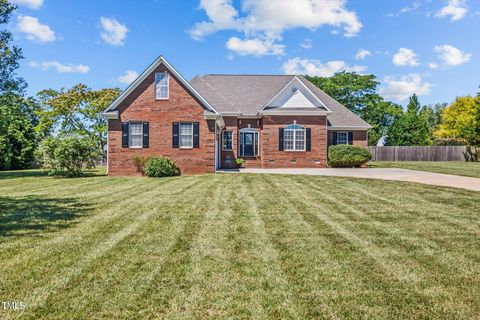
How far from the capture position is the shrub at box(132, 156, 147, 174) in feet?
66.1

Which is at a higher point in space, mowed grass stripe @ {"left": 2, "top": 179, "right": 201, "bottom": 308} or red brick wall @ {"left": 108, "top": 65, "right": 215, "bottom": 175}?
red brick wall @ {"left": 108, "top": 65, "right": 215, "bottom": 175}

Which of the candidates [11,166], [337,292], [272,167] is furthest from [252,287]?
[11,166]

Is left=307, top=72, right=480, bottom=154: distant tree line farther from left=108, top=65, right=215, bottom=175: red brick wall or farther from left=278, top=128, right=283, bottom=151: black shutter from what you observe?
left=108, top=65, right=215, bottom=175: red brick wall

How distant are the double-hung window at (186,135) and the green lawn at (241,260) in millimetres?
10877

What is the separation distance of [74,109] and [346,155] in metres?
24.9

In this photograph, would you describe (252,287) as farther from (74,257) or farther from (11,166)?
(11,166)

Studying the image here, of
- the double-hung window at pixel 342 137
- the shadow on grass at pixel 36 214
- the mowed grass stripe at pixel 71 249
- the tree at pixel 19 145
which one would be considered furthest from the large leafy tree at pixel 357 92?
the mowed grass stripe at pixel 71 249

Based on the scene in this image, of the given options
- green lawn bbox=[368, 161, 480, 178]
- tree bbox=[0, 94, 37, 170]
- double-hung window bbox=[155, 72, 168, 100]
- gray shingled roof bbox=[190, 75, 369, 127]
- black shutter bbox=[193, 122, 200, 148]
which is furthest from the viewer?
tree bbox=[0, 94, 37, 170]

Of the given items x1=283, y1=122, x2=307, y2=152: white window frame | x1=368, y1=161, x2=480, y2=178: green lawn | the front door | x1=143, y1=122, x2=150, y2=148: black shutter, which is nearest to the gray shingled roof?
the front door

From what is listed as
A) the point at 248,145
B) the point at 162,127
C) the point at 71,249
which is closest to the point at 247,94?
the point at 248,145

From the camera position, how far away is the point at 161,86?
20.2m

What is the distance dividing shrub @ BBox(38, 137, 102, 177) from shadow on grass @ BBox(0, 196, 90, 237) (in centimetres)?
851

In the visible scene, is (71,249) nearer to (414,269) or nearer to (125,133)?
(414,269)

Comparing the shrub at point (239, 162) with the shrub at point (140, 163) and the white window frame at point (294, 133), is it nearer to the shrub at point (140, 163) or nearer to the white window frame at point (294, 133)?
the white window frame at point (294, 133)
